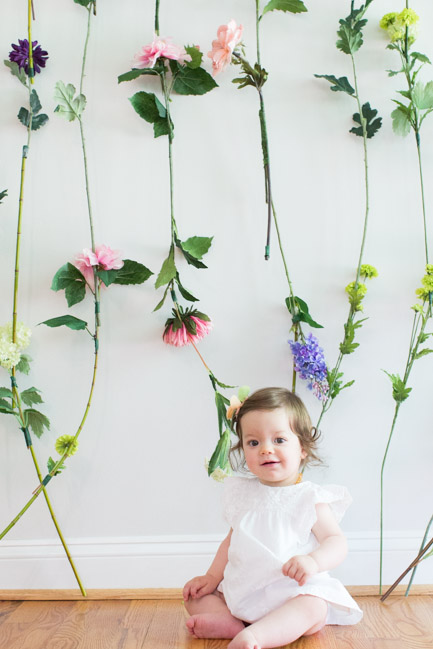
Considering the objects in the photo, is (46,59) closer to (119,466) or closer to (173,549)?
(119,466)

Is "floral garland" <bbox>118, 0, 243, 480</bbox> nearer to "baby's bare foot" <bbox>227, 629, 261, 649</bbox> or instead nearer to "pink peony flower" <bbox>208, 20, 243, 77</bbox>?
"pink peony flower" <bbox>208, 20, 243, 77</bbox>

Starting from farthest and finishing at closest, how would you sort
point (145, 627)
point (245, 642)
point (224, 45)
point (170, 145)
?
point (170, 145) → point (224, 45) → point (145, 627) → point (245, 642)

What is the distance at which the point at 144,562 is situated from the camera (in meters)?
1.66

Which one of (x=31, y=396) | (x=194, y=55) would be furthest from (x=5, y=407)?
(x=194, y=55)

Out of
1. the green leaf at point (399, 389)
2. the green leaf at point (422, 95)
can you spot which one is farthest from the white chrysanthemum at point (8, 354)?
the green leaf at point (422, 95)

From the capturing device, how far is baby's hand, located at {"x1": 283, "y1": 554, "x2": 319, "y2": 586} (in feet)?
4.04

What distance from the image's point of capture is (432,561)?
1660 millimetres

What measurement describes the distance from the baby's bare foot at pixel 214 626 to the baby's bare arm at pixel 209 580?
9 cm

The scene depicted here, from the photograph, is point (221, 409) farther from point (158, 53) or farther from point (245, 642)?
point (158, 53)

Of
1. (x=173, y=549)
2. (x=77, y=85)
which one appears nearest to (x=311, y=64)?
(x=77, y=85)

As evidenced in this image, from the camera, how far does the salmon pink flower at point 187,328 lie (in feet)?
5.24

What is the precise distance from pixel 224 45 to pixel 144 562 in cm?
138

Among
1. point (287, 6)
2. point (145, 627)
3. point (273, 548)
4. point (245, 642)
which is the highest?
point (287, 6)

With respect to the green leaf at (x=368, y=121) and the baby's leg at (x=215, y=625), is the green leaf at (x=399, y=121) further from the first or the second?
Answer: the baby's leg at (x=215, y=625)
